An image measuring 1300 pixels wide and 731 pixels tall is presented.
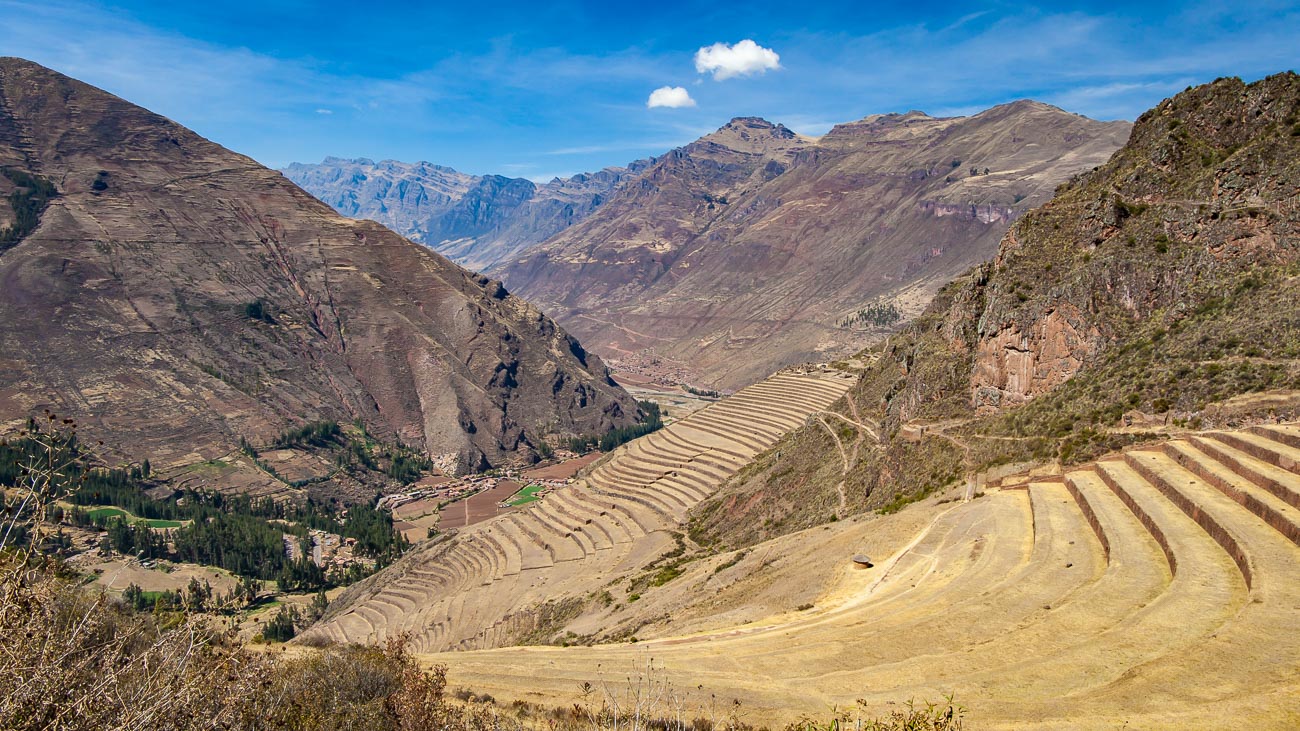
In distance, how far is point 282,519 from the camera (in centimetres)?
9419

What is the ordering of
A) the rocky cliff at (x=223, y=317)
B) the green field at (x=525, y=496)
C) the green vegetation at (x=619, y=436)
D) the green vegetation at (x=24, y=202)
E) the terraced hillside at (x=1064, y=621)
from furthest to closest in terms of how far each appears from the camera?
the green vegetation at (x=619, y=436), the green vegetation at (x=24, y=202), the rocky cliff at (x=223, y=317), the green field at (x=525, y=496), the terraced hillside at (x=1064, y=621)

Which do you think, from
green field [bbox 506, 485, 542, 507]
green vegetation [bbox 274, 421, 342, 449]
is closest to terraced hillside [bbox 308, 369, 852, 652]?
green field [bbox 506, 485, 542, 507]

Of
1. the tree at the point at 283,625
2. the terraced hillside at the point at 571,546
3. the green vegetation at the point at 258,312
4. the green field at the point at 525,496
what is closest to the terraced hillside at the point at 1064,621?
the terraced hillside at the point at 571,546

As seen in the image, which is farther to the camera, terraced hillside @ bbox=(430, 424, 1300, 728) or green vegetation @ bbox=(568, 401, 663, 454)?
green vegetation @ bbox=(568, 401, 663, 454)

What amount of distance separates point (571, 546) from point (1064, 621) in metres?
41.6

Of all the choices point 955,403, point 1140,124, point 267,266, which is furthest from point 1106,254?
point 267,266

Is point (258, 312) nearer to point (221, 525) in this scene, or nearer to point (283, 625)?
point (221, 525)

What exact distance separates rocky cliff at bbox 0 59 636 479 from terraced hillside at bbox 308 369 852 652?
58588mm

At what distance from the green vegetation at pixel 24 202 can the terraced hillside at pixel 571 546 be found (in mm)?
110939

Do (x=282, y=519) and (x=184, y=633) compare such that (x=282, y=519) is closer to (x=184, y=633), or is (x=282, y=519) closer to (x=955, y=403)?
(x=955, y=403)

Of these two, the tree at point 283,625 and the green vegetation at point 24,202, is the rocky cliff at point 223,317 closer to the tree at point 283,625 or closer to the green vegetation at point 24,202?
the green vegetation at point 24,202

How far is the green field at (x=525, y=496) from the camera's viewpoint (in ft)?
321

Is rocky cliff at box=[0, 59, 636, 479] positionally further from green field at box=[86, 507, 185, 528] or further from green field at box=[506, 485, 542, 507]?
green field at box=[506, 485, 542, 507]

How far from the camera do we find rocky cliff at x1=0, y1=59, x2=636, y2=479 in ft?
356
